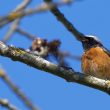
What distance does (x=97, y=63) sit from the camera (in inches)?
229

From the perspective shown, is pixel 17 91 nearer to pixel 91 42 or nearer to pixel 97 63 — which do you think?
pixel 97 63

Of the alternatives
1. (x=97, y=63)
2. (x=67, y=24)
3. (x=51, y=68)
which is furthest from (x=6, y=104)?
(x=97, y=63)

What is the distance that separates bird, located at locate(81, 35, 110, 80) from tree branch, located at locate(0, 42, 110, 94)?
79.1 inches

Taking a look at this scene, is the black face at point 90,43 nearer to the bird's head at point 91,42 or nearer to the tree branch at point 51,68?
the bird's head at point 91,42

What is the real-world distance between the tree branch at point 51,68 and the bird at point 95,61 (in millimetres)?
2008

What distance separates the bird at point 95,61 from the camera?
226 inches

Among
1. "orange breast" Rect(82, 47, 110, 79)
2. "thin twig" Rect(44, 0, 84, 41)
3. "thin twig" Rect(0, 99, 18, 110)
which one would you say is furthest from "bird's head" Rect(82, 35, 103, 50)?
"thin twig" Rect(0, 99, 18, 110)

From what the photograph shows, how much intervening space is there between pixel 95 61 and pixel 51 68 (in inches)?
95.3

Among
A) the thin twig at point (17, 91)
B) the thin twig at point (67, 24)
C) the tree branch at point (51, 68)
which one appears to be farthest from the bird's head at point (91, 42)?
the thin twig at point (17, 91)

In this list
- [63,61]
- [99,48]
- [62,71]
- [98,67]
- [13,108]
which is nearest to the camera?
[13,108]

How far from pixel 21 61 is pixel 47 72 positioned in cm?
34

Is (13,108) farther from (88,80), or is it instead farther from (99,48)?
(99,48)

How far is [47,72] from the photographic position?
140 inches

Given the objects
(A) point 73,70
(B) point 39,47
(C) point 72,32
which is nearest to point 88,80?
(A) point 73,70
